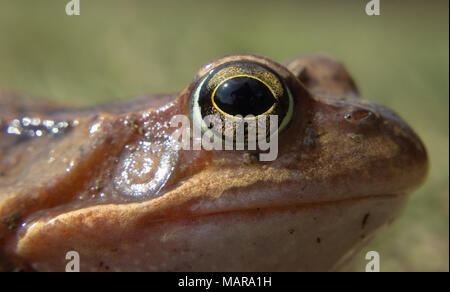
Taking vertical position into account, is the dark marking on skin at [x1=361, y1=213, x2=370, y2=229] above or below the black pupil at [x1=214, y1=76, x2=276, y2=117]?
below

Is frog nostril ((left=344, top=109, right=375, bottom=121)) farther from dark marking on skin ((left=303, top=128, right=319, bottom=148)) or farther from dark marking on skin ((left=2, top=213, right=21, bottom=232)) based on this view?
dark marking on skin ((left=2, top=213, right=21, bottom=232))

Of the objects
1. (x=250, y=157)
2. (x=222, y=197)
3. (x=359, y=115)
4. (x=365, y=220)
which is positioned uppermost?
(x=359, y=115)

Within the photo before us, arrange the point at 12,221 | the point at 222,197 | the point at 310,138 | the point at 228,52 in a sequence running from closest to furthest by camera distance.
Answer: the point at 222,197
the point at 310,138
the point at 12,221
the point at 228,52

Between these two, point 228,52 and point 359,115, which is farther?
point 228,52

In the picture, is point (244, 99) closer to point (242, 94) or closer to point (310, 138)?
point (242, 94)

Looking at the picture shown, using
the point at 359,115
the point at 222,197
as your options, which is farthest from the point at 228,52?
the point at 222,197

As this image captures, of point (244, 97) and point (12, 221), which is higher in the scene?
point (244, 97)

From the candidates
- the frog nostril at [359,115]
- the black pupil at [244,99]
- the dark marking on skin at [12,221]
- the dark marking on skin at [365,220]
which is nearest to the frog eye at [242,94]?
the black pupil at [244,99]

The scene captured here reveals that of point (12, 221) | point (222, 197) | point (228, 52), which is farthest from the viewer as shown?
point (228, 52)

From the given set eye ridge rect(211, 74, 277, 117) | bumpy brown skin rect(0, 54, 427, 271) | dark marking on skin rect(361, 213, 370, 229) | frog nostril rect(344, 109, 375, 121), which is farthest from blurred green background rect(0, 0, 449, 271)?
eye ridge rect(211, 74, 277, 117)
